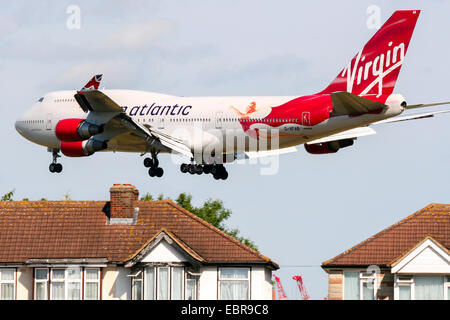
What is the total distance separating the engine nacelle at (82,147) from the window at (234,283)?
1126cm

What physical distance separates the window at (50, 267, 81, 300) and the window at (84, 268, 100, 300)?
472 millimetres

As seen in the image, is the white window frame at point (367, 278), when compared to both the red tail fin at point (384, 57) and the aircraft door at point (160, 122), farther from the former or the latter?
the aircraft door at point (160, 122)

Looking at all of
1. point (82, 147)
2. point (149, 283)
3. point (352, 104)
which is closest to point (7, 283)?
point (149, 283)

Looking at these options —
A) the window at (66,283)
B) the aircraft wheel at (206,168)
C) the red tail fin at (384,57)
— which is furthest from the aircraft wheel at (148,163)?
the red tail fin at (384,57)

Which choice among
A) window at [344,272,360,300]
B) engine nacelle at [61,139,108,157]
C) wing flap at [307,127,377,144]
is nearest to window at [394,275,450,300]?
window at [344,272,360,300]

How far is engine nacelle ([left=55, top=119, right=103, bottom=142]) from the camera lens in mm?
63312

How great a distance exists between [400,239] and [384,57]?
33.8ft

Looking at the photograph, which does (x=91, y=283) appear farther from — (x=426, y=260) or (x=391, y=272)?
(x=426, y=260)

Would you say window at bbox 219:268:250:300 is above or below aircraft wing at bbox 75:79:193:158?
below

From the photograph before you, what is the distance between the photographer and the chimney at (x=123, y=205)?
64.6 m

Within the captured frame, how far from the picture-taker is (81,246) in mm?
63219

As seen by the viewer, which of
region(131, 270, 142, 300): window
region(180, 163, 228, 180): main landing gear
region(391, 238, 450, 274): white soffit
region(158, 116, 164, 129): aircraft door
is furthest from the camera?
region(158, 116, 164, 129): aircraft door

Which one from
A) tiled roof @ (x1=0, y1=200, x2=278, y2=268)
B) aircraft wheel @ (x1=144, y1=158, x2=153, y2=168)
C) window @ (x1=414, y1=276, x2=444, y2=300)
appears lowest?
window @ (x1=414, y1=276, x2=444, y2=300)

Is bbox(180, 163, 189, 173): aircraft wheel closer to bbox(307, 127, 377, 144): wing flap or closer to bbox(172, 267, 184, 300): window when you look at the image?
bbox(172, 267, 184, 300): window
